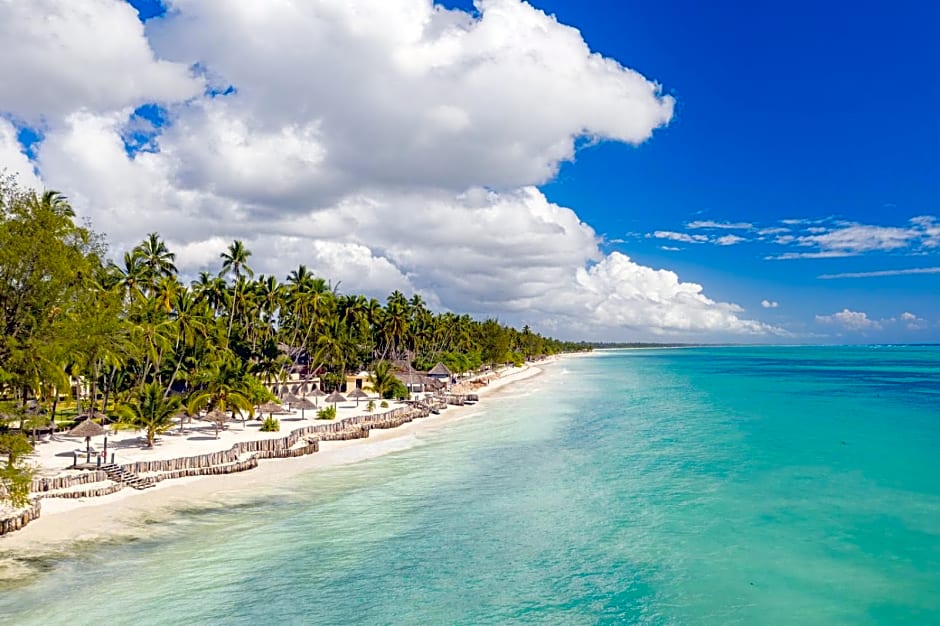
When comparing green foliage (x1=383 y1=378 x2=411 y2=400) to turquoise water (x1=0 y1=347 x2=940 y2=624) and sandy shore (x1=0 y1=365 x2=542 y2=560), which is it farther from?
sandy shore (x1=0 y1=365 x2=542 y2=560)

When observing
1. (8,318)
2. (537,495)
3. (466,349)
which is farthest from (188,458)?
(466,349)

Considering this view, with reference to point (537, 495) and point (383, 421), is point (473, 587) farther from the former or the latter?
point (383, 421)

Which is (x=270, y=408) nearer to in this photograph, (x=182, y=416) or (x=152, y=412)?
(x=182, y=416)

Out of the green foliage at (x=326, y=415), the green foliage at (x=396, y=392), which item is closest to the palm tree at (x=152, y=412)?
the green foliage at (x=326, y=415)

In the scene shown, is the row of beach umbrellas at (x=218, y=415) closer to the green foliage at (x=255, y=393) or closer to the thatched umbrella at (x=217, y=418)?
the thatched umbrella at (x=217, y=418)

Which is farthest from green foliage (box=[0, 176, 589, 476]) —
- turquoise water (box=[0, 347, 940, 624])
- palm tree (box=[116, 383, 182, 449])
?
A: turquoise water (box=[0, 347, 940, 624])

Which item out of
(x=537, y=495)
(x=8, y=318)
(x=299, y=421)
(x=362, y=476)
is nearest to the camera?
(x=8, y=318)

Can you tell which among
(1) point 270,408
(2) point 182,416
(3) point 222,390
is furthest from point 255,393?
(1) point 270,408
